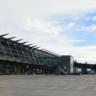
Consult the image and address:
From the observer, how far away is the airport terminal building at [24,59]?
284 ft

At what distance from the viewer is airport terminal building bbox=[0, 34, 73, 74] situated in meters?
86.6

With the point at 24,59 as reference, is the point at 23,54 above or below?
above

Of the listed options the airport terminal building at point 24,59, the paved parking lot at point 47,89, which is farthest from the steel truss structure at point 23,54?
the paved parking lot at point 47,89

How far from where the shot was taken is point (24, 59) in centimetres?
10400

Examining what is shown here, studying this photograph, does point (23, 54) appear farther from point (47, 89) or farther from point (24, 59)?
point (47, 89)

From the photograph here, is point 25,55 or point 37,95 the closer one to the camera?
point 37,95

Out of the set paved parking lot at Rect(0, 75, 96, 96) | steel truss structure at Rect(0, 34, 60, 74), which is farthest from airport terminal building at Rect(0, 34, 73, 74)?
paved parking lot at Rect(0, 75, 96, 96)

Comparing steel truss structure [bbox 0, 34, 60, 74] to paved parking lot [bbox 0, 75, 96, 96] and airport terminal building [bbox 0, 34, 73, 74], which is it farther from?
paved parking lot [bbox 0, 75, 96, 96]

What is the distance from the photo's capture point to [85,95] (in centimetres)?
1598

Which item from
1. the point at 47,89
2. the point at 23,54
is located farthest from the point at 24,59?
the point at 47,89

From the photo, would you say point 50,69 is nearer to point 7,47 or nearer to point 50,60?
point 50,60

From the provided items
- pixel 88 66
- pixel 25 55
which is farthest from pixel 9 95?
pixel 88 66

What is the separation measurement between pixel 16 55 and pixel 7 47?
784 cm

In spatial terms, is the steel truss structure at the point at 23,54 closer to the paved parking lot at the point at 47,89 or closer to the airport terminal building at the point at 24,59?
the airport terminal building at the point at 24,59
